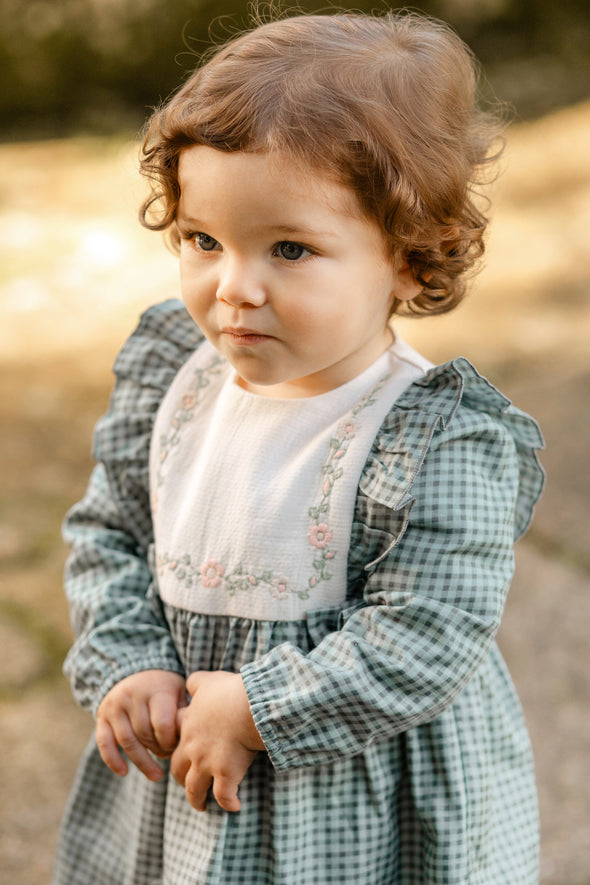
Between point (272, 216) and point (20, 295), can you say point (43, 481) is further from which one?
point (272, 216)

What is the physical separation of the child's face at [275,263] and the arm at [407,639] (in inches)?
6.1

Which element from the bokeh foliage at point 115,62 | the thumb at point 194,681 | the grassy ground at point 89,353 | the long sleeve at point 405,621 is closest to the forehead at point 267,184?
the long sleeve at point 405,621

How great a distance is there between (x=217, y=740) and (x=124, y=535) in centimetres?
30

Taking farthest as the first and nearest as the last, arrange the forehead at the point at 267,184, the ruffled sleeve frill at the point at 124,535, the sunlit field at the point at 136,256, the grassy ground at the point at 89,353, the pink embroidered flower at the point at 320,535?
the sunlit field at the point at 136,256 < the grassy ground at the point at 89,353 < the ruffled sleeve frill at the point at 124,535 < the pink embroidered flower at the point at 320,535 < the forehead at the point at 267,184

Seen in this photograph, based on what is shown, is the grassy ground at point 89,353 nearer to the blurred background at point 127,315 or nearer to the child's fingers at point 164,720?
the blurred background at point 127,315

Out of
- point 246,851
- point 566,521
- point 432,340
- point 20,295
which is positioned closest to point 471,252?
point 246,851

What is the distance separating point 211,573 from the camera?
1003 millimetres

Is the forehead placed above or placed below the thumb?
above

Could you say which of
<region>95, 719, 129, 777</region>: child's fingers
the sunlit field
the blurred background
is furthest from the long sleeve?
the sunlit field

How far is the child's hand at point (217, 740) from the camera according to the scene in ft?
3.07

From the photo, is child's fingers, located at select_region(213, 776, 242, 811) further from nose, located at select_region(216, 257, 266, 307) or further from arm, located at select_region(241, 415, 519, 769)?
nose, located at select_region(216, 257, 266, 307)

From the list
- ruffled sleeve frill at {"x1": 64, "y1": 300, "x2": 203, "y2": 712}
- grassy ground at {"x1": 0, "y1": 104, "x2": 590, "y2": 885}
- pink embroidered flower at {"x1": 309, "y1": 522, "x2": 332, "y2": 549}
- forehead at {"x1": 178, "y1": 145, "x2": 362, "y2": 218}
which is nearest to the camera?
forehead at {"x1": 178, "y1": 145, "x2": 362, "y2": 218}

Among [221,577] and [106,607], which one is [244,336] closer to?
[221,577]

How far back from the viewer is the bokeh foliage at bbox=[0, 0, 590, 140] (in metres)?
4.44
